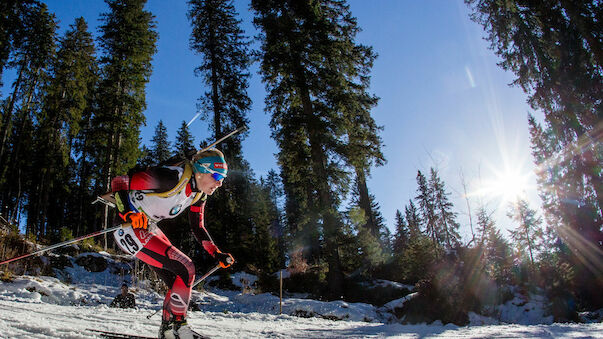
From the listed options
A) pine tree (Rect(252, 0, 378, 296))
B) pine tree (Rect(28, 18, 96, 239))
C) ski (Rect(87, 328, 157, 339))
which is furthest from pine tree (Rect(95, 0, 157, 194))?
ski (Rect(87, 328, 157, 339))

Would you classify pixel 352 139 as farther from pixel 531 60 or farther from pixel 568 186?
pixel 568 186

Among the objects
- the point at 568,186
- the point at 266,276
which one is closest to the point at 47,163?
the point at 266,276

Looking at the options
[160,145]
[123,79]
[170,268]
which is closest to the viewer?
[170,268]

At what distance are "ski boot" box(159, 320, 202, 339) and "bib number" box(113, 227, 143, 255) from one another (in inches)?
31.6

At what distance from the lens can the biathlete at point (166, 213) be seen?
318 cm

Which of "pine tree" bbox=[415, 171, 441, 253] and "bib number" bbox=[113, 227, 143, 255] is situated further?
"pine tree" bbox=[415, 171, 441, 253]

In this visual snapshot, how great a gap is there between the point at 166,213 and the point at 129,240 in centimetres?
Answer: 45

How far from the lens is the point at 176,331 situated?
3131mm

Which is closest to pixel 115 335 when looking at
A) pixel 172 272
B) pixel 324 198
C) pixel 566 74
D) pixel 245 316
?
pixel 172 272

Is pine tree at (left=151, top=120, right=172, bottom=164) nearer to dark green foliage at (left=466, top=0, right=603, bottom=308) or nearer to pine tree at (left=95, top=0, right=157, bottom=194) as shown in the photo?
pine tree at (left=95, top=0, right=157, bottom=194)

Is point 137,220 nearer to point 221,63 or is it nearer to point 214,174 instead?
point 214,174

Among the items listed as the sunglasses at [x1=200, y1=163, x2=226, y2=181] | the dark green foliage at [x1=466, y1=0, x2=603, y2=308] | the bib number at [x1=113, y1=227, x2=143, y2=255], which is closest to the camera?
the bib number at [x1=113, y1=227, x2=143, y2=255]

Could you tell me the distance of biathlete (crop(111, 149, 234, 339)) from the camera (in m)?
3.18

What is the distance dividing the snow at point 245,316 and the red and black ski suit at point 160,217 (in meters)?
0.84
